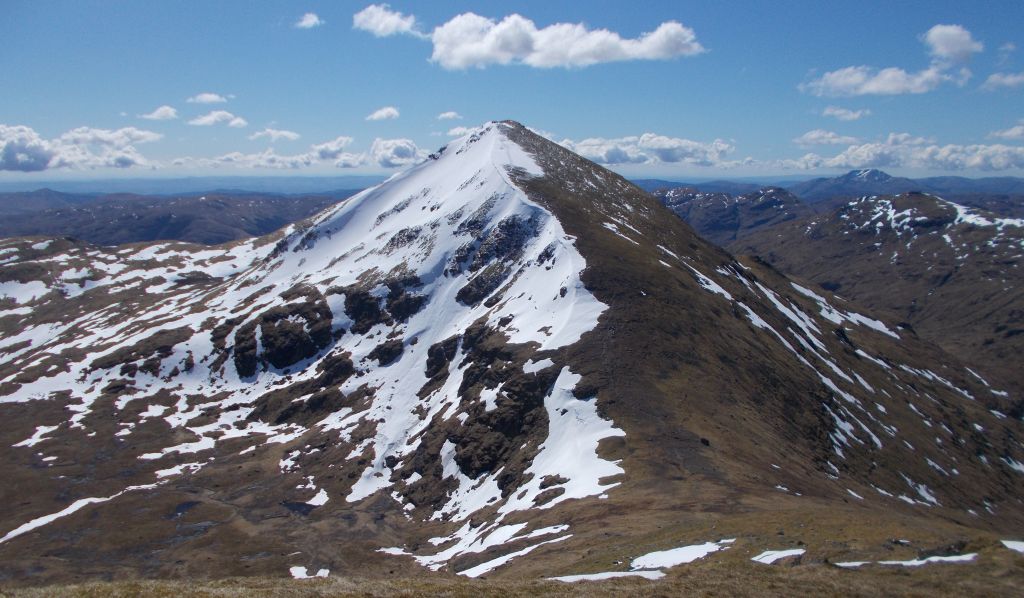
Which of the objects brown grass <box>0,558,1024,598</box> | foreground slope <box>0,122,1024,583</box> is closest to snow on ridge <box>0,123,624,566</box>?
foreground slope <box>0,122,1024,583</box>

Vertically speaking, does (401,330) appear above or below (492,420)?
above

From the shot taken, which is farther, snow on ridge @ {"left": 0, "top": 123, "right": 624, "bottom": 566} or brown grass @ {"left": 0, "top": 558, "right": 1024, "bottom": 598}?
snow on ridge @ {"left": 0, "top": 123, "right": 624, "bottom": 566}

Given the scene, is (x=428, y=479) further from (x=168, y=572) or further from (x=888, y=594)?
(x=888, y=594)

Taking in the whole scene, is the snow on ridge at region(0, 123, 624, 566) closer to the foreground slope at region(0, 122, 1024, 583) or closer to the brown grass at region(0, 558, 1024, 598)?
the foreground slope at region(0, 122, 1024, 583)

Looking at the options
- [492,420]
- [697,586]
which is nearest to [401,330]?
[492,420]

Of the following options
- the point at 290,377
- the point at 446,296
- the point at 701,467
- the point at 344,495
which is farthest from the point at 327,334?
the point at 701,467

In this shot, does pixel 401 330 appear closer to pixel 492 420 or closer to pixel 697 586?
pixel 492 420

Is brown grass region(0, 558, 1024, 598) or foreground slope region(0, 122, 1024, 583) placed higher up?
brown grass region(0, 558, 1024, 598)

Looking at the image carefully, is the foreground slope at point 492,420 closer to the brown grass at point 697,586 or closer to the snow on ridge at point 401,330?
the snow on ridge at point 401,330
